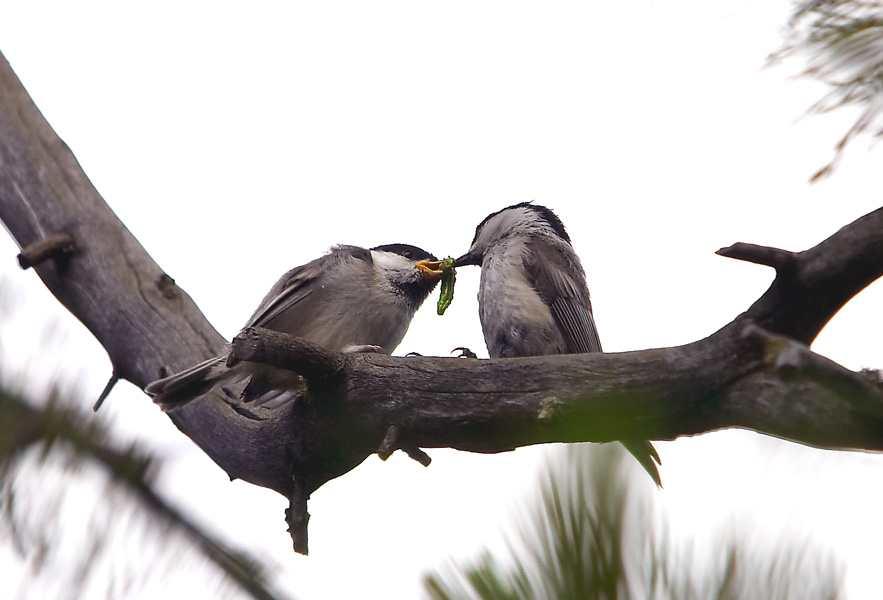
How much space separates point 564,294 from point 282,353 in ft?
8.07

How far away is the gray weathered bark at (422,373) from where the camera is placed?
2.17 meters

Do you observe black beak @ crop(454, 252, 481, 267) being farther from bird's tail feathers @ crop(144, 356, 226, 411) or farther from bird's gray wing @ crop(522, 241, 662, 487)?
bird's tail feathers @ crop(144, 356, 226, 411)

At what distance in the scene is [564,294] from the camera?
16.3ft

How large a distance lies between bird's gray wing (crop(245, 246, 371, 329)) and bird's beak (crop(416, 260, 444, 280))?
47 cm

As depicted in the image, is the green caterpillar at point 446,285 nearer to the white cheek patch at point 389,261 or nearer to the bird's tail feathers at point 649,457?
the white cheek patch at point 389,261

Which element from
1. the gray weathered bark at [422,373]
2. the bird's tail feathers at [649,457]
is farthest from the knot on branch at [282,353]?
the bird's tail feathers at [649,457]

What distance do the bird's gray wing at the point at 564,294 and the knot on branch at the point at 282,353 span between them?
2.12m

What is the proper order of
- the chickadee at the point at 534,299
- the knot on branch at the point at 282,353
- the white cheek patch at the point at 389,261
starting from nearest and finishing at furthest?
1. the knot on branch at the point at 282,353
2. the chickadee at the point at 534,299
3. the white cheek patch at the point at 389,261

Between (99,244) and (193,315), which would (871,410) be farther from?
(99,244)

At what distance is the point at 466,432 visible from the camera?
2.86m

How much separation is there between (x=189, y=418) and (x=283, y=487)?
2.45 feet

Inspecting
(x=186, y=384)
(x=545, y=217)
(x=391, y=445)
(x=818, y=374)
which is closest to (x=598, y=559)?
(x=818, y=374)

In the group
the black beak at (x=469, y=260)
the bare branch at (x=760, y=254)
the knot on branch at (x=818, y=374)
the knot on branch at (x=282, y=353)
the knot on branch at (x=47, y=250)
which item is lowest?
the knot on branch at (x=282, y=353)

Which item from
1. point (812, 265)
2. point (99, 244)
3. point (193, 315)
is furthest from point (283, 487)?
point (812, 265)
